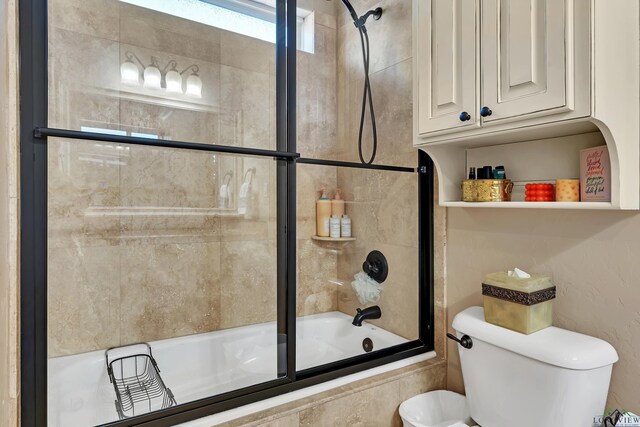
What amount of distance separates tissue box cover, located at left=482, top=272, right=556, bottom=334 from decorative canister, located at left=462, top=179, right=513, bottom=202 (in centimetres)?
28

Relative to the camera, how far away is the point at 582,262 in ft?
4.05

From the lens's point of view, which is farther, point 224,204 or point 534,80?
point 224,204

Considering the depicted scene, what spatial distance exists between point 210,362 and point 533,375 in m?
1.34

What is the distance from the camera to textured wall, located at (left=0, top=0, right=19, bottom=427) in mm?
946

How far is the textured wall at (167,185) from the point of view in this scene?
5.18ft

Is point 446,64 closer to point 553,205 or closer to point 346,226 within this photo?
point 553,205

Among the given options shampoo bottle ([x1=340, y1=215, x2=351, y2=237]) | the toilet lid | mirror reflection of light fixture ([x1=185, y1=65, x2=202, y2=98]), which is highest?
mirror reflection of light fixture ([x1=185, y1=65, x2=202, y2=98])

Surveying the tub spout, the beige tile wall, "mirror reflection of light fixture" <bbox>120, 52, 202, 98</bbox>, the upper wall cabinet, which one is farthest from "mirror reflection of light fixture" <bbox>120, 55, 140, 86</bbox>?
the tub spout

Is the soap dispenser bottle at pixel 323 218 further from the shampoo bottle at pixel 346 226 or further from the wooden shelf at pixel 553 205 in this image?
the wooden shelf at pixel 553 205

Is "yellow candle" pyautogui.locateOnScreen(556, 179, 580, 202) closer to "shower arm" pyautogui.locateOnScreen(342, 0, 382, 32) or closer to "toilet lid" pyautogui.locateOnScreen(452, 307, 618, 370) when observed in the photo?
"toilet lid" pyautogui.locateOnScreen(452, 307, 618, 370)

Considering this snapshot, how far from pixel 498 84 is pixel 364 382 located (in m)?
1.13

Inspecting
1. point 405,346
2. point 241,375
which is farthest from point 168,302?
point 405,346

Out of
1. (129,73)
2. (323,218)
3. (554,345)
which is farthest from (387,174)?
(129,73)

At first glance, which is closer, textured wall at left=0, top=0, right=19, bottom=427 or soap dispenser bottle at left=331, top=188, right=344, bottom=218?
textured wall at left=0, top=0, right=19, bottom=427
